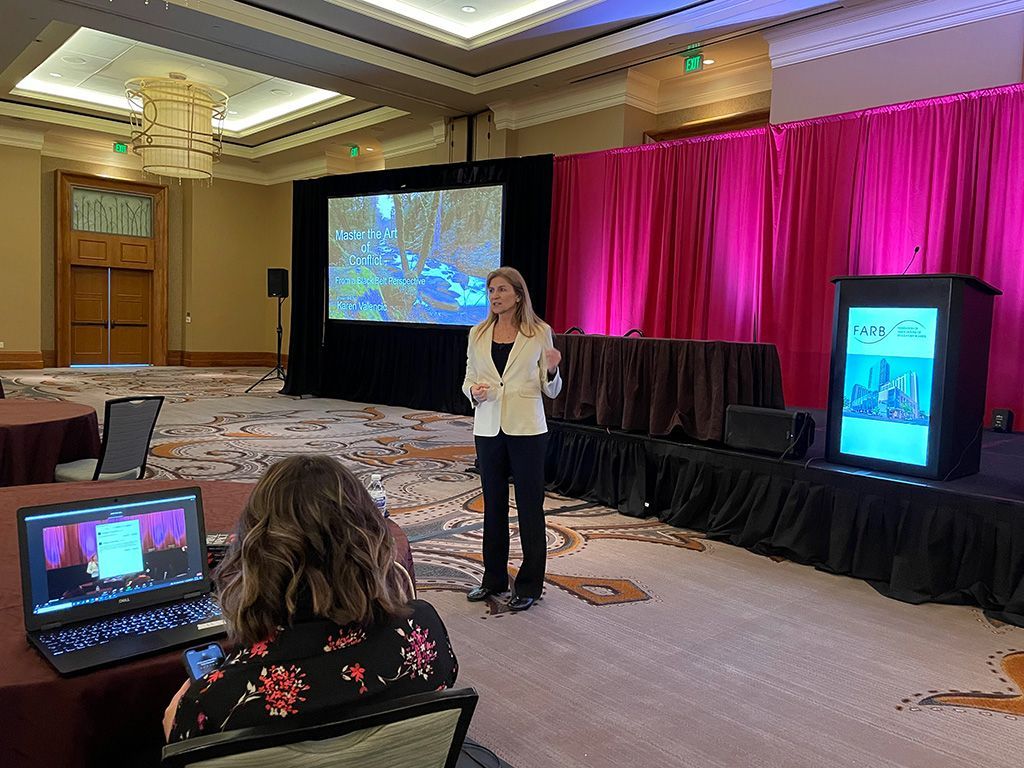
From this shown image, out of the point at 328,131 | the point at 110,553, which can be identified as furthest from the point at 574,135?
the point at 110,553

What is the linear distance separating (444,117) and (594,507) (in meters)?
7.06

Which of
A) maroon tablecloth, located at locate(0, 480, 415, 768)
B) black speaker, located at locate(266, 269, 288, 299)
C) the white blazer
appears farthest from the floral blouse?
black speaker, located at locate(266, 269, 288, 299)

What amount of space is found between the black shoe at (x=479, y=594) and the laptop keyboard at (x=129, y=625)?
1.89 meters

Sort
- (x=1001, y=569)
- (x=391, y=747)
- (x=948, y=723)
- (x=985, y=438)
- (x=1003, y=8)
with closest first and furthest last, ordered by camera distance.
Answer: (x=391, y=747)
(x=948, y=723)
(x=1001, y=569)
(x=985, y=438)
(x=1003, y=8)

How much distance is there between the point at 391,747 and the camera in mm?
1106

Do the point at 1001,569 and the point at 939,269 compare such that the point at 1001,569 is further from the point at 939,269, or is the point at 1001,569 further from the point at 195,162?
the point at 195,162

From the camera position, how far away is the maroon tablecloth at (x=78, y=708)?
1.27m

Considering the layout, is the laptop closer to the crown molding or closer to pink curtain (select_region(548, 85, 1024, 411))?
pink curtain (select_region(548, 85, 1024, 411))

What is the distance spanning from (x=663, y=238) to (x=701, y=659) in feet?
18.3

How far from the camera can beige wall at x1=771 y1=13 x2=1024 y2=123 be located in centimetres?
582

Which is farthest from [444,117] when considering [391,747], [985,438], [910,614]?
[391,747]

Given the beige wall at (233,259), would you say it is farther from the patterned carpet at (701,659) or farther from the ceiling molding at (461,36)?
the patterned carpet at (701,659)

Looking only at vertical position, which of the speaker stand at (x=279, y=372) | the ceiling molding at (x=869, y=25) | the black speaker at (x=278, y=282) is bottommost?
the speaker stand at (x=279, y=372)

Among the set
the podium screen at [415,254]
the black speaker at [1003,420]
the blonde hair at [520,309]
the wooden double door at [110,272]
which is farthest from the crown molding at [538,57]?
the wooden double door at [110,272]
